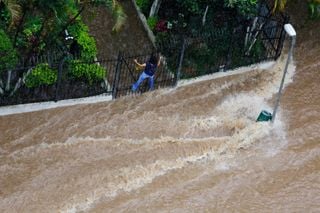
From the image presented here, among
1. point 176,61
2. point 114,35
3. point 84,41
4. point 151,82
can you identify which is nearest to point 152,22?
point 114,35

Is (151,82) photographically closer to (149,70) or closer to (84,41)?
(149,70)

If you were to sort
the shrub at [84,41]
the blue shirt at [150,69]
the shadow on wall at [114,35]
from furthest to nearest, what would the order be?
1. the shadow on wall at [114,35]
2. the shrub at [84,41]
3. the blue shirt at [150,69]

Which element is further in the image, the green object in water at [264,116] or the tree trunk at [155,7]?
the tree trunk at [155,7]

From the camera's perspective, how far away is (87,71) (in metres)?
14.6

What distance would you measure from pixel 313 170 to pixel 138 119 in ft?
13.4

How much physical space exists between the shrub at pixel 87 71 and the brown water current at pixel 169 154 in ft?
2.22

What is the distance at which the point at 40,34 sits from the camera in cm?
1417

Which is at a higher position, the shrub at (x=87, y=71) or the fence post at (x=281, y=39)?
the fence post at (x=281, y=39)

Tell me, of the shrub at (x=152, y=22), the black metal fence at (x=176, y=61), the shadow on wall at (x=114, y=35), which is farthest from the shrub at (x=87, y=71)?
the shrub at (x=152, y=22)

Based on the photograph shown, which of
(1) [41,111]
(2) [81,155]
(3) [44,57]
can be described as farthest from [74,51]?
(2) [81,155]

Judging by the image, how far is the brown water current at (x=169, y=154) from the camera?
12.7 meters

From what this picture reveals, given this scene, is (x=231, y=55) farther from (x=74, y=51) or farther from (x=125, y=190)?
(x=125, y=190)

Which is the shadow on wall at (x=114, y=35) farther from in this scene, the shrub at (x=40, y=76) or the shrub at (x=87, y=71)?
Result: the shrub at (x=40, y=76)

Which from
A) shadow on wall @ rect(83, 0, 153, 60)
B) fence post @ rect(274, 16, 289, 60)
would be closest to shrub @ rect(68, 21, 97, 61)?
shadow on wall @ rect(83, 0, 153, 60)
